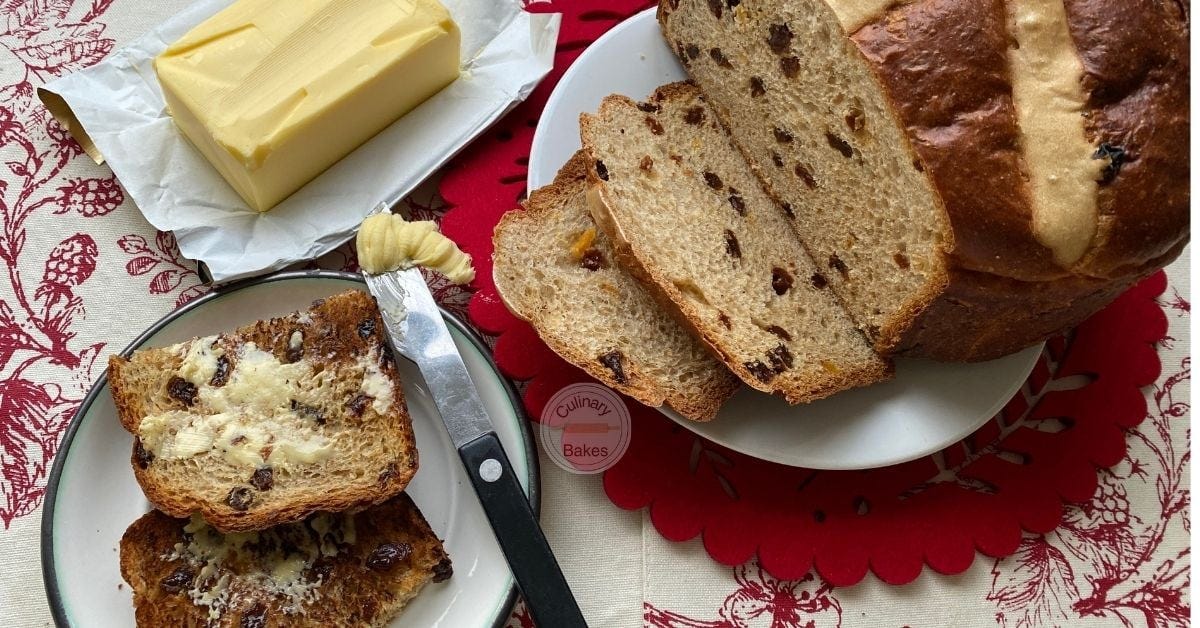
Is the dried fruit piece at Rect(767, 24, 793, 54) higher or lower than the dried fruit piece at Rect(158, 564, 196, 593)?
higher

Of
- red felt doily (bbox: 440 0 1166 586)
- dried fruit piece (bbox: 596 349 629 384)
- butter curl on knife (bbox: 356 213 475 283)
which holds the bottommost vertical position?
red felt doily (bbox: 440 0 1166 586)

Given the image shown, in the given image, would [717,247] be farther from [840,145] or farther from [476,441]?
[476,441]

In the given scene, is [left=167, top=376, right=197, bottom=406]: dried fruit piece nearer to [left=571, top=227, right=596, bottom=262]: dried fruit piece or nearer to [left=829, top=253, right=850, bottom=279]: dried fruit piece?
[left=571, top=227, right=596, bottom=262]: dried fruit piece

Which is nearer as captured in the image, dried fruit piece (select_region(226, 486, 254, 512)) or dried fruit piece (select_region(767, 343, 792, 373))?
dried fruit piece (select_region(226, 486, 254, 512))

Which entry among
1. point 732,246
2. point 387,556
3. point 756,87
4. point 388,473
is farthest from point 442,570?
point 756,87

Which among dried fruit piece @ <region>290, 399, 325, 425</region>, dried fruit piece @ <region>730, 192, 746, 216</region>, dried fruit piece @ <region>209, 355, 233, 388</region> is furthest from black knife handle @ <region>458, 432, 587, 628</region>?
dried fruit piece @ <region>730, 192, 746, 216</region>

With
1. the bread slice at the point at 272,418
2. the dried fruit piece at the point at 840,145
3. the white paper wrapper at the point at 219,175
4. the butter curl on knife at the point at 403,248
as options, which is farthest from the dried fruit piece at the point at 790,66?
the bread slice at the point at 272,418
